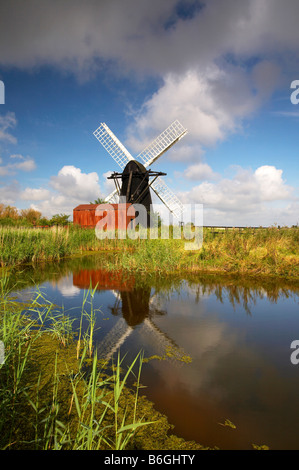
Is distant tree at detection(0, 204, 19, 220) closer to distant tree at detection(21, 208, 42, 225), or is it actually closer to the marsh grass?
distant tree at detection(21, 208, 42, 225)

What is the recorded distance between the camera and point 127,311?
4797 millimetres

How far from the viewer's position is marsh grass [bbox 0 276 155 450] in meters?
1.58

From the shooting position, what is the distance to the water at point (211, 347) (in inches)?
81.7

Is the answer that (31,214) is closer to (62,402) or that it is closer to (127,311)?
(127,311)

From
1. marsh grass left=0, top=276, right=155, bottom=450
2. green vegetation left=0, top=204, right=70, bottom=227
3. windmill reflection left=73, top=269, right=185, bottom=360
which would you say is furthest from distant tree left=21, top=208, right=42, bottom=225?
marsh grass left=0, top=276, right=155, bottom=450

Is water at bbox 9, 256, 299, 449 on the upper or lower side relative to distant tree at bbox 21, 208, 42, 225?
lower

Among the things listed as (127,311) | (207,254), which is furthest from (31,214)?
(127,311)

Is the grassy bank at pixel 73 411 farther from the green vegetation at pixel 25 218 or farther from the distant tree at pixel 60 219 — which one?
the distant tree at pixel 60 219

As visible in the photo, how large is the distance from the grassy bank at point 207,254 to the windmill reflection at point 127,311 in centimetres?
136

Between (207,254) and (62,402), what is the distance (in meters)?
8.22

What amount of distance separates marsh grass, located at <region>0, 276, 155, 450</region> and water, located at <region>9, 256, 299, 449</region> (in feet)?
1.33

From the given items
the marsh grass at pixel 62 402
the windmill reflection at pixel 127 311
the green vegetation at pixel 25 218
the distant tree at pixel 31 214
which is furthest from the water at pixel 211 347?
the distant tree at pixel 31 214

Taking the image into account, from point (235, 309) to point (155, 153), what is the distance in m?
21.7

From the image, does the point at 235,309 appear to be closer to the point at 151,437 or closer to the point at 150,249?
the point at 151,437
